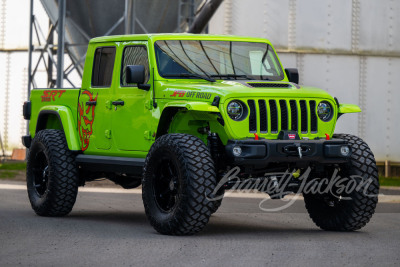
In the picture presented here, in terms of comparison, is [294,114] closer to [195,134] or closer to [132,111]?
[195,134]

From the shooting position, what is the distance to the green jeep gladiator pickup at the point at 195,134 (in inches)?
386

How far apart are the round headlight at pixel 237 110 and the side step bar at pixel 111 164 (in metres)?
1.45

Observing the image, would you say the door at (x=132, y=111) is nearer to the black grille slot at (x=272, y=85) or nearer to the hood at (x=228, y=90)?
the hood at (x=228, y=90)

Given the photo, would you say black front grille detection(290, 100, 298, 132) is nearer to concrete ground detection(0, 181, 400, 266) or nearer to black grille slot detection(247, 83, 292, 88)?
black grille slot detection(247, 83, 292, 88)

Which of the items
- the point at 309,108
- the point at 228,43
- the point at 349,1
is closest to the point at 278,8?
the point at 349,1

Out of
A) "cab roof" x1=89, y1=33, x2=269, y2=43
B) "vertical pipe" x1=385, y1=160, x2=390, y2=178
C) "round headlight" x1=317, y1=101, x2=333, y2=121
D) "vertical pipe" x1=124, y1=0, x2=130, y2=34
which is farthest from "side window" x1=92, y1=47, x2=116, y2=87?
"vertical pipe" x1=385, y1=160, x2=390, y2=178

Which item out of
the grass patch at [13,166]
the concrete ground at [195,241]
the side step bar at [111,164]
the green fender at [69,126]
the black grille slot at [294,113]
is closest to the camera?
the concrete ground at [195,241]

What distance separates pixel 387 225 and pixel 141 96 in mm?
3402

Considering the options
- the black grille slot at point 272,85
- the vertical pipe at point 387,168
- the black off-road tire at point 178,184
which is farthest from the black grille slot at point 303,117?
the vertical pipe at point 387,168

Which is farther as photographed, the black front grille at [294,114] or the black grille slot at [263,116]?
the black front grille at [294,114]

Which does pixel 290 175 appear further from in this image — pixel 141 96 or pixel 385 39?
pixel 385 39

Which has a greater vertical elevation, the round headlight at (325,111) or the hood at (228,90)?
the hood at (228,90)

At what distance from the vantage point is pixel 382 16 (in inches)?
930

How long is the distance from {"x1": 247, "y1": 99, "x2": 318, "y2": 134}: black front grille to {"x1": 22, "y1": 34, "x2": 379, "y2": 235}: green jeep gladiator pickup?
0.01m
